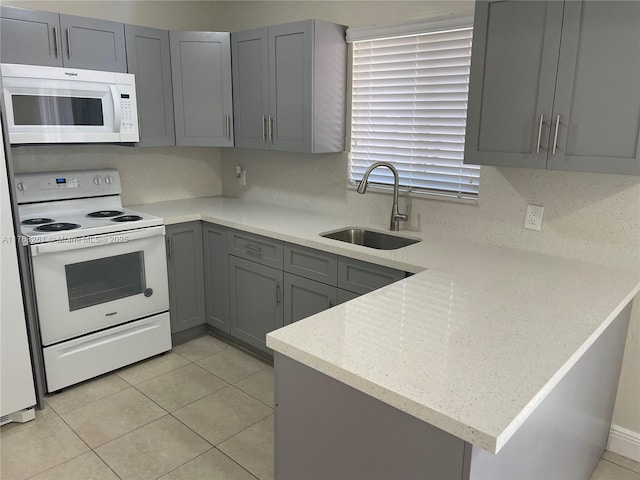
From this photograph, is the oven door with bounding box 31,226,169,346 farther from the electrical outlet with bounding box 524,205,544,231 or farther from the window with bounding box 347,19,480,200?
the electrical outlet with bounding box 524,205,544,231

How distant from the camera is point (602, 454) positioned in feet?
7.78

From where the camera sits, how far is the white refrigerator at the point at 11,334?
2295mm

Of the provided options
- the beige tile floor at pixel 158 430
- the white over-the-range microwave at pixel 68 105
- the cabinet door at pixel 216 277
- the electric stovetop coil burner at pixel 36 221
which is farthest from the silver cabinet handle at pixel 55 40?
the beige tile floor at pixel 158 430

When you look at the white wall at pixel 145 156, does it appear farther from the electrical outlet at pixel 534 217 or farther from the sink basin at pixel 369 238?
the electrical outlet at pixel 534 217

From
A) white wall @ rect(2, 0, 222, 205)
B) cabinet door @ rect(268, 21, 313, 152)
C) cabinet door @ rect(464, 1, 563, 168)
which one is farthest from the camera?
white wall @ rect(2, 0, 222, 205)

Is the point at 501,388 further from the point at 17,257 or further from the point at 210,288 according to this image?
the point at 210,288

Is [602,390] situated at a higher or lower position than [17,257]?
lower

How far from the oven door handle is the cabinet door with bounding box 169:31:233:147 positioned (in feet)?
2.40

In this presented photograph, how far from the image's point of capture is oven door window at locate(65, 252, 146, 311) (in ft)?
9.10

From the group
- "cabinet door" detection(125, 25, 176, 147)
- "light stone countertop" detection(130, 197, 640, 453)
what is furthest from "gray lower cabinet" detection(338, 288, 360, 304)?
"cabinet door" detection(125, 25, 176, 147)

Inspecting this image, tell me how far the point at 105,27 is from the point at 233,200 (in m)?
1.48

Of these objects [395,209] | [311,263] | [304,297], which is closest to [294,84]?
[395,209]

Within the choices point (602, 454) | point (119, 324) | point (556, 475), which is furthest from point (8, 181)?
point (602, 454)

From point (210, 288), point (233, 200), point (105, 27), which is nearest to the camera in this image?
point (105, 27)
